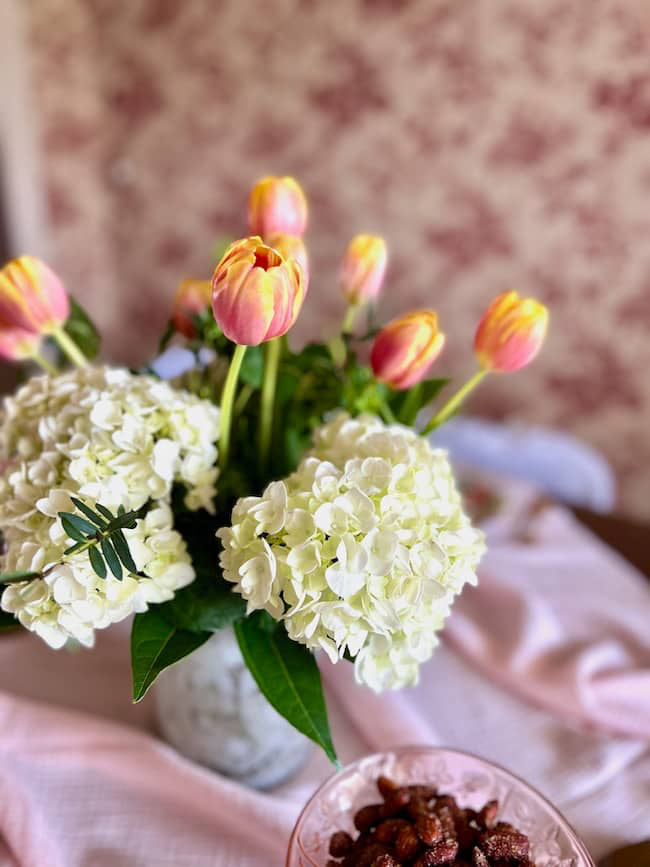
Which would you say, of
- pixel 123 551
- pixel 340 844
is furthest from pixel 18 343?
pixel 340 844

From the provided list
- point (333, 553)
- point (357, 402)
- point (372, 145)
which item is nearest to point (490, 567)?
point (357, 402)

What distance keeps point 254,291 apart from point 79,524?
182 millimetres

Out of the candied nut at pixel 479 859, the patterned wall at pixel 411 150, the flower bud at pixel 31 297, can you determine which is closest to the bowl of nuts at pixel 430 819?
the candied nut at pixel 479 859

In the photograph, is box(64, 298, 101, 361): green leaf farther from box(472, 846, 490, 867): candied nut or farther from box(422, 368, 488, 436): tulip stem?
box(472, 846, 490, 867): candied nut

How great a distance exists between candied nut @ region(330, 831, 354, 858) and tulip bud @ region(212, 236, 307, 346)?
36 cm

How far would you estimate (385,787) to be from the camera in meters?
0.56

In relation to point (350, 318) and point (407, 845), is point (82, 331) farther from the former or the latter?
point (407, 845)

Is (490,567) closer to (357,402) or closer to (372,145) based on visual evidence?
(357,402)

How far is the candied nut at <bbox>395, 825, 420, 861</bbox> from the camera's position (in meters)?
0.48

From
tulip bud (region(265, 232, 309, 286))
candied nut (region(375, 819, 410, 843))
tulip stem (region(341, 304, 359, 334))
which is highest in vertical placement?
tulip bud (region(265, 232, 309, 286))

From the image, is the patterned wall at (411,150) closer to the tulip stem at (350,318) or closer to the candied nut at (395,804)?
the tulip stem at (350,318)

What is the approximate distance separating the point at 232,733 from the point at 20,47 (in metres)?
1.90

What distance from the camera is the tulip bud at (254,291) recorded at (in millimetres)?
422

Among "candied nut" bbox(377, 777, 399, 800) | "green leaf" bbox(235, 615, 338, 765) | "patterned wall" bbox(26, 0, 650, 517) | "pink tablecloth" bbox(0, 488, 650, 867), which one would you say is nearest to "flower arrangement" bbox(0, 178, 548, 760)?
"green leaf" bbox(235, 615, 338, 765)
